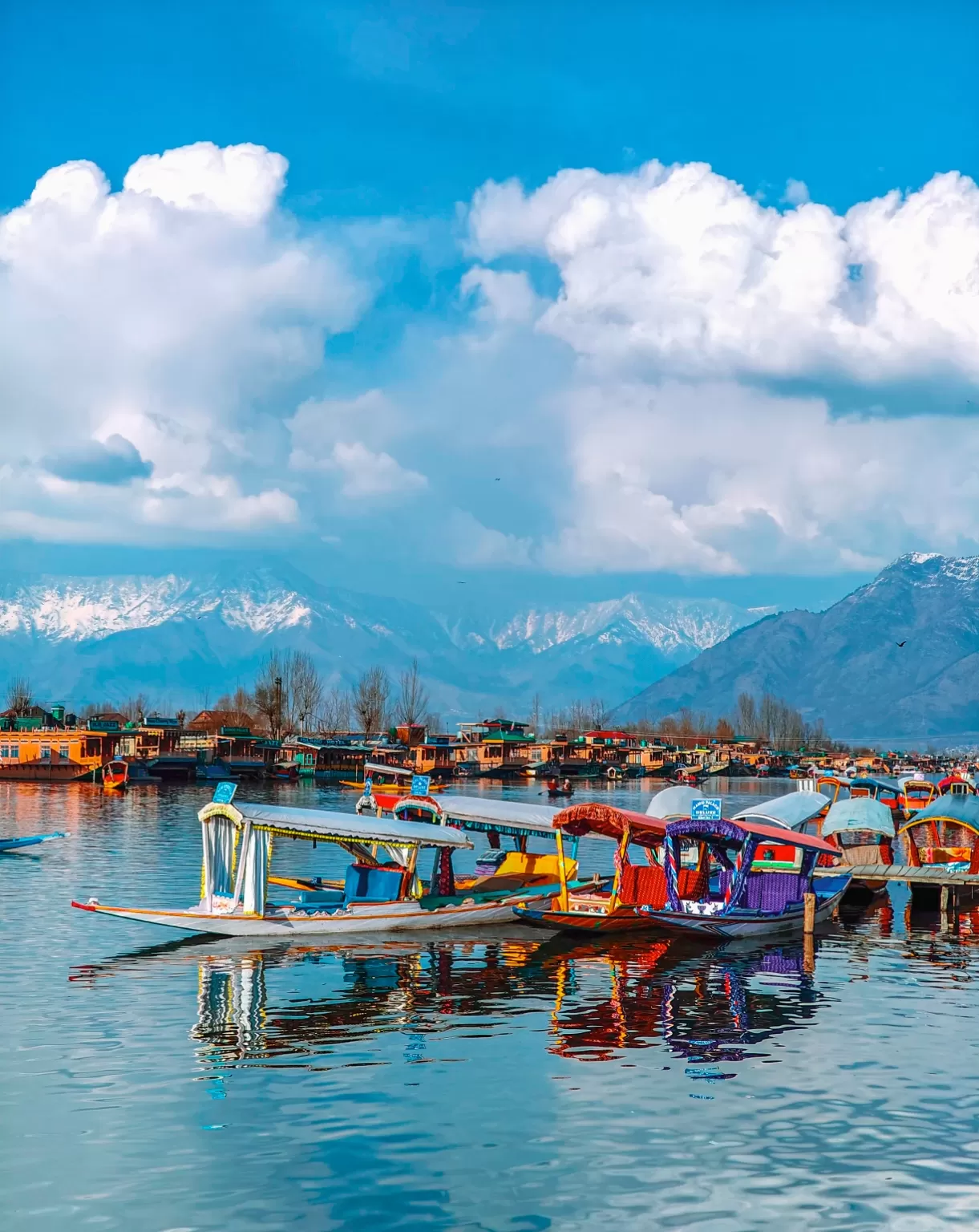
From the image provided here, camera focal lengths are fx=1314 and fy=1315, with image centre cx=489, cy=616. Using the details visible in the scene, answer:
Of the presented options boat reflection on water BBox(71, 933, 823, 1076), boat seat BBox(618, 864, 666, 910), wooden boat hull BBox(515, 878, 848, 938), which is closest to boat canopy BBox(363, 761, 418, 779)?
boat seat BBox(618, 864, 666, 910)

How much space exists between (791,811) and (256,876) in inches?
1030

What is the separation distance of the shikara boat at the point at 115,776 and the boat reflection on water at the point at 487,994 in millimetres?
86948

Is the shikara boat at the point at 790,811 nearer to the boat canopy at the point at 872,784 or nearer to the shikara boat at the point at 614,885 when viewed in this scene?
the shikara boat at the point at 614,885

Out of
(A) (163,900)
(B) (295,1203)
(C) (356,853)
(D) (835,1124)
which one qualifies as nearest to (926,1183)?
(D) (835,1124)

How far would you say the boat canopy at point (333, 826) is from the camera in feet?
123

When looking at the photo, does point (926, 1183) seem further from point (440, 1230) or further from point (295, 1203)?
point (295, 1203)

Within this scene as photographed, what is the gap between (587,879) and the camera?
4941 cm

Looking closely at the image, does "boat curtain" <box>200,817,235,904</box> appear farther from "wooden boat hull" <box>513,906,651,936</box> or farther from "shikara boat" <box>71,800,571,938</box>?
"wooden boat hull" <box>513,906,651,936</box>

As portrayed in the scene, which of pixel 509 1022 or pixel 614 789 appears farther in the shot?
pixel 614 789

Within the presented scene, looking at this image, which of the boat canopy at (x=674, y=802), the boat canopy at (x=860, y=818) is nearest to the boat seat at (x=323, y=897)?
the boat canopy at (x=674, y=802)

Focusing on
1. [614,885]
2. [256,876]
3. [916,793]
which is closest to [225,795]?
[256,876]

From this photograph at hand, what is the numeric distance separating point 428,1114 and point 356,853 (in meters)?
22.7

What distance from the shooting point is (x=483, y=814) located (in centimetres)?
4531

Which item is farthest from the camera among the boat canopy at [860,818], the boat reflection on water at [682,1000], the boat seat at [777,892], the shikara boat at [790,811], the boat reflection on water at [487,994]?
the boat canopy at [860,818]
